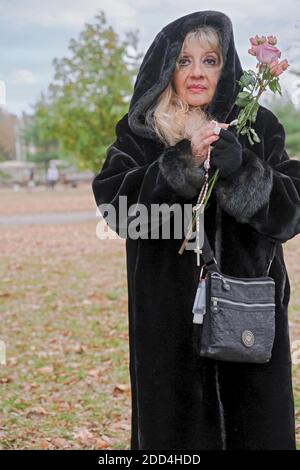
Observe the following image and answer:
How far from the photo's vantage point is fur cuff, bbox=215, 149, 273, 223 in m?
2.23

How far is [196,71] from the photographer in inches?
95.3

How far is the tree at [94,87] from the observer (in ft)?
44.8

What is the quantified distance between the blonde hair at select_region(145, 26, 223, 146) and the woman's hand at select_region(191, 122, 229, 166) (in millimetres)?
157

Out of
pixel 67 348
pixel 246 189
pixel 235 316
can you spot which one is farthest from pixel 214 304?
pixel 67 348

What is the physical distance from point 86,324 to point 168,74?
177 inches

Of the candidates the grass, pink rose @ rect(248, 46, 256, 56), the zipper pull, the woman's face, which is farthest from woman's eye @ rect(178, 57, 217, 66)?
the grass

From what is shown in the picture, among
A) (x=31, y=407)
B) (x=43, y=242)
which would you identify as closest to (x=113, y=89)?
(x=43, y=242)

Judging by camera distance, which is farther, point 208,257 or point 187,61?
point 187,61

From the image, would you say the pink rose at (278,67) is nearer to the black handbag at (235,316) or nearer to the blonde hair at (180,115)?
the blonde hair at (180,115)

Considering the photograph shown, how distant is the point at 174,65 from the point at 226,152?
0.46 meters

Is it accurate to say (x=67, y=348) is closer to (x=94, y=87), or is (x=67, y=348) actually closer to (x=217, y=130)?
(x=217, y=130)

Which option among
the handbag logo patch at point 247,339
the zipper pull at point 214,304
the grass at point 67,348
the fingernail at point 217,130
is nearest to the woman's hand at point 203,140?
the fingernail at point 217,130

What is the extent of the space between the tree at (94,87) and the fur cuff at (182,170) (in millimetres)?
11083

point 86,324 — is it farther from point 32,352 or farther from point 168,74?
point 168,74
